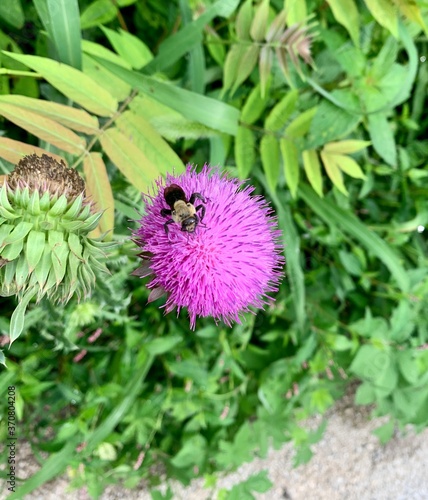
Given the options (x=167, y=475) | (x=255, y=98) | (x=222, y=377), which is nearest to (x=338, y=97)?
(x=255, y=98)

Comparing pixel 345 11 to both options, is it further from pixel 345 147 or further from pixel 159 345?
pixel 159 345

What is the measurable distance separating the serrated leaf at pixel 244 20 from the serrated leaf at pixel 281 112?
0.67 ft

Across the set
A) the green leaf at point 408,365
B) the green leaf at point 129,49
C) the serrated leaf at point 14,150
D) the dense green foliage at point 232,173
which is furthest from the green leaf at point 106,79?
the green leaf at point 408,365

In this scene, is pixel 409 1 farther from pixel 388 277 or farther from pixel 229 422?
pixel 229 422

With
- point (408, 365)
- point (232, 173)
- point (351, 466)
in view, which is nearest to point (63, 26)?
point (232, 173)

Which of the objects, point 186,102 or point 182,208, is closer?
point 182,208

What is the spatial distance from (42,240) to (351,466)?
2332 millimetres

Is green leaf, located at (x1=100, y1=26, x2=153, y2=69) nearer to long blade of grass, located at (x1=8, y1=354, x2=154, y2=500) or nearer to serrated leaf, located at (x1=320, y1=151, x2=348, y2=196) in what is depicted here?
serrated leaf, located at (x1=320, y1=151, x2=348, y2=196)

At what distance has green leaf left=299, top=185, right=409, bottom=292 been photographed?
178cm

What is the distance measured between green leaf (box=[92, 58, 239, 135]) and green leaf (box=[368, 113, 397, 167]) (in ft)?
1.61

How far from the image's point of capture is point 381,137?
1.63m

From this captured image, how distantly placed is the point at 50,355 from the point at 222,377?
72cm

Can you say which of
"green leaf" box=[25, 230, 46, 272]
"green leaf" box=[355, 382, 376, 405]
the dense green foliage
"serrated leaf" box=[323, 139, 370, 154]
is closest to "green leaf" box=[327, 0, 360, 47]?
the dense green foliage

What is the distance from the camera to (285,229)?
5.77ft
